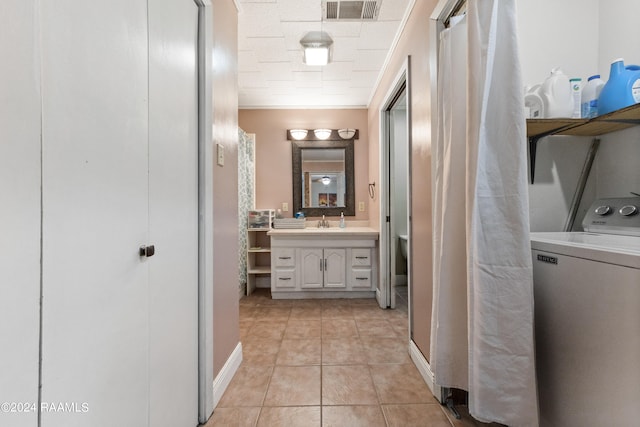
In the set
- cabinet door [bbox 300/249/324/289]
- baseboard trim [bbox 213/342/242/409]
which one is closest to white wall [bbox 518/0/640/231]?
baseboard trim [bbox 213/342/242/409]

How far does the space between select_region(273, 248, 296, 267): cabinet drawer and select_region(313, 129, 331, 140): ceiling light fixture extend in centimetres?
152

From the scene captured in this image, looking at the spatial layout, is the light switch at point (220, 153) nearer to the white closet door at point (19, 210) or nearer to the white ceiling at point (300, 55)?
the white closet door at point (19, 210)

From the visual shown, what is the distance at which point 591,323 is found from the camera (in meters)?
0.88

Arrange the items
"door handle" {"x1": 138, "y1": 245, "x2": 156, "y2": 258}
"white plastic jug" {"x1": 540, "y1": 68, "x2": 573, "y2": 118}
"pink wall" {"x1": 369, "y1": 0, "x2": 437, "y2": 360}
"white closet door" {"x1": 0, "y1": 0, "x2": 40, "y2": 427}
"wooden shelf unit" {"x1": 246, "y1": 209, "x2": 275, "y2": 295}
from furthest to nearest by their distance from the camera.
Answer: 1. "wooden shelf unit" {"x1": 246, "y1": 209, "x2": 275, "y2": 295}
2. "pink wall" {"x1": 369, "y1": 0, "x2": 437, "y2": 360}
3. "white plastic jug" {"x1": 540, "y1": 68, "x2": 573, "y2": 118}
4. "door handle" {"x1": 138, "y1": 245, "x2": 156, "y2": 258}
5. "white closet door" {"x1": 0, "y1": 0, "x2": 40, "y2": 427}

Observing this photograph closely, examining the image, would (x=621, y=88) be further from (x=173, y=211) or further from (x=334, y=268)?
(x=334, y=268)

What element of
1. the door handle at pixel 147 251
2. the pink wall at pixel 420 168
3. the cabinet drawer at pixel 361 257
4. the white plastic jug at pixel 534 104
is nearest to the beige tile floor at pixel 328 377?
the pink wall at pixel 420 168

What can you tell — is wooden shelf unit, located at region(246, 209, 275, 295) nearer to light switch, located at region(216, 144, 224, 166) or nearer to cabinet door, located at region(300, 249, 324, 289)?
cabinet door, located at region(300, 249, 324, 289)

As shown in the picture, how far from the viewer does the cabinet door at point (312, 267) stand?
3.18m

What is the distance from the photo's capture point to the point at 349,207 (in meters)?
3.74

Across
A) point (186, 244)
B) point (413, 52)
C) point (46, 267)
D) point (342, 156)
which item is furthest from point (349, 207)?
point (46, 267)

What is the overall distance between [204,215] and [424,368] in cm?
151

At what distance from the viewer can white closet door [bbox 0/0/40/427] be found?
51 cm

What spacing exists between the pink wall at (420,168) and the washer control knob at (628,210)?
77cm

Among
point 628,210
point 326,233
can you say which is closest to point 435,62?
point 628,210
